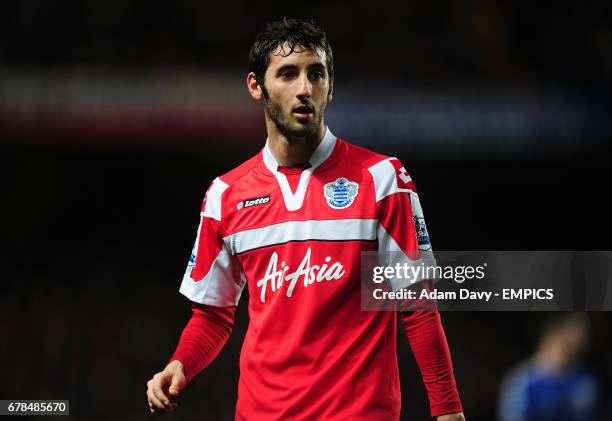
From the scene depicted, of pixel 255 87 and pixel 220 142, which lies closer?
pixel 255 87

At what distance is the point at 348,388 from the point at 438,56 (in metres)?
4.22

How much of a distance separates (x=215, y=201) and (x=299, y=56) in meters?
0.59

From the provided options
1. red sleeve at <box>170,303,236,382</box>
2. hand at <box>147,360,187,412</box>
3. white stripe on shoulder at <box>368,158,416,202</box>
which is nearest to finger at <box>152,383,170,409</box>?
hand at <box>147,360,187,412</box>

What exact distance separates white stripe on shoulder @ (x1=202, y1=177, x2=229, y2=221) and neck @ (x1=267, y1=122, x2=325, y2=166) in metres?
0.24

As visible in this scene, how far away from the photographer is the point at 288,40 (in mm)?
2592

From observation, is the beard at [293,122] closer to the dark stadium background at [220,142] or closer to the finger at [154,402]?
the finger at [154,402]

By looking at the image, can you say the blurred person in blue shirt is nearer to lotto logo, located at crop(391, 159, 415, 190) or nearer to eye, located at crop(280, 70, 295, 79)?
lotto logo, located at crop(391, 159, 415, 190)

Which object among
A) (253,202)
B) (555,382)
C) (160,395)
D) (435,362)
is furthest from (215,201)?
(555,382)

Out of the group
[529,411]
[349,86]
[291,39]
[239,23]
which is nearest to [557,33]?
[349,86]

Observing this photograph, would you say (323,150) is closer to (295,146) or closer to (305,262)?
(295,146)

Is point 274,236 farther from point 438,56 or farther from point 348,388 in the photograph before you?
point 438,56

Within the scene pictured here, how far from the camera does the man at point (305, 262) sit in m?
2.38

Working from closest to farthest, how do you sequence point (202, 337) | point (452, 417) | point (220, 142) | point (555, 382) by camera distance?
point (452, 417) → point (202, 337) → point (555, 382) → point (220, 142)

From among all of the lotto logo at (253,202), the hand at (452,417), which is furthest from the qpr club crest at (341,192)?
the hand at (452,417)
